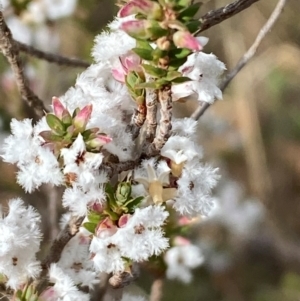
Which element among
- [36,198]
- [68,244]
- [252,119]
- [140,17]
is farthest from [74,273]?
[252,119]

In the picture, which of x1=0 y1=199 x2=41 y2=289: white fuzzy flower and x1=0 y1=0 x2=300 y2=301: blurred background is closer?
x1=0 y1=199 x2=41 y2=289: white fuzzy flower

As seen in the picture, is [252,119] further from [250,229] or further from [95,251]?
[95,251]

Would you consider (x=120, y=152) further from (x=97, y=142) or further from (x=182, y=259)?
(x=182, y=259)

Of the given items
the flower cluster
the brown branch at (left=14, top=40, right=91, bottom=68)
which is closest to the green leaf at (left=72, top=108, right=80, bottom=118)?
the flower cluster

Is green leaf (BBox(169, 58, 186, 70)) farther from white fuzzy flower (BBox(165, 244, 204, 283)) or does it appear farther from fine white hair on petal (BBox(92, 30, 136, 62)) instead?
white fuzzy flower (BBox(165, 244, 204, 283))

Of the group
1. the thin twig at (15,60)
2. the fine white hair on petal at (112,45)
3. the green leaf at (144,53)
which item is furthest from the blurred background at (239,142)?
the green leaf at (144,53)
